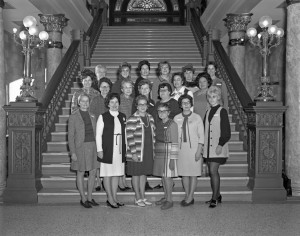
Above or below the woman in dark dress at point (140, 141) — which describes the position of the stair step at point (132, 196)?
below

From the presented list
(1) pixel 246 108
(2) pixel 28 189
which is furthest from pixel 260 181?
(2) pixel 28 189

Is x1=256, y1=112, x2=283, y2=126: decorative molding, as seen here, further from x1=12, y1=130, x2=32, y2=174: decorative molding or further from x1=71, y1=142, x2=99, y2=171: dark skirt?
x1=12, y1=130, x2=32, y2=174: decorative molding


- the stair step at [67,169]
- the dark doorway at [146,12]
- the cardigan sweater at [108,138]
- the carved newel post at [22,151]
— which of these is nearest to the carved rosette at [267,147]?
the stair step at [67,169]

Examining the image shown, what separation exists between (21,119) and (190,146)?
101 inches

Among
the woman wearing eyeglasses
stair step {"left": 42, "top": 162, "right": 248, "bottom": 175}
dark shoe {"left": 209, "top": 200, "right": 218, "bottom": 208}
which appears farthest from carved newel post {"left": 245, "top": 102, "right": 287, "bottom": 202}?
the woman wearing eyeglasses

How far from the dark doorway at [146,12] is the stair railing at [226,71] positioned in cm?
418

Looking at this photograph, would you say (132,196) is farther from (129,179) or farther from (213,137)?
(213,137)

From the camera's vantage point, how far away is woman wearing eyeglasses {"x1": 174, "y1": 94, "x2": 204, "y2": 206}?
6645mm

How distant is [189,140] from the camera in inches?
263

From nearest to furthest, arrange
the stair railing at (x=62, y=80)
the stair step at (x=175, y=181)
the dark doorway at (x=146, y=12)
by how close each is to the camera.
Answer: the stair step at (x=175, y=181)
the stair railing at (x=62, y=80)
the dark doorway at (x=146, y=12)

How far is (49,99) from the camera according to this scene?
28.1ft

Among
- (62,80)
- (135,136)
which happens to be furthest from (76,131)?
(62,80)

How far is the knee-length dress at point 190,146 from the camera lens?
6.65 m

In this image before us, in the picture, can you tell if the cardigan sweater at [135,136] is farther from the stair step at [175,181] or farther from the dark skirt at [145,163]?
the stair step at [175,181]
